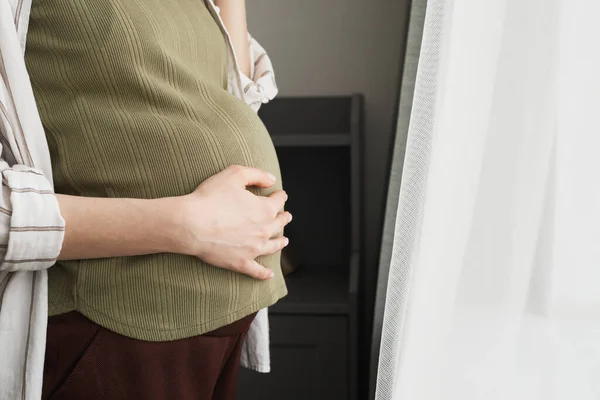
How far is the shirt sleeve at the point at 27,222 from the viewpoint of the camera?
68cm

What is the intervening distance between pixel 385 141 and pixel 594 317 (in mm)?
1685

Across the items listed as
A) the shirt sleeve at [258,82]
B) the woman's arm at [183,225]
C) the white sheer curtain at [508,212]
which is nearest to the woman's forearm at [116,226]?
the woman's arm at [183,225]

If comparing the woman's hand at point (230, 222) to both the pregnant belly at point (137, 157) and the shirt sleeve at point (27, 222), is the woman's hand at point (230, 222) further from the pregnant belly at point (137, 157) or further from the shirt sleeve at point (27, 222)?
the shirt sleeve at point (27, 222)

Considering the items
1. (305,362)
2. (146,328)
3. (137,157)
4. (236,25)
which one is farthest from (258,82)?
(305,362)

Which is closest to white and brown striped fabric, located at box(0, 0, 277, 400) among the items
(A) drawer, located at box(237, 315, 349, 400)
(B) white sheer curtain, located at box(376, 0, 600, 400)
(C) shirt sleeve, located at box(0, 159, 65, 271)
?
(C) shirt sleeve, located at box(0, 159, 65, 271)

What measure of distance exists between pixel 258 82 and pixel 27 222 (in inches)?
22.0

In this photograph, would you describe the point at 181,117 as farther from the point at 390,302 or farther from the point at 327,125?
the point at 327,125

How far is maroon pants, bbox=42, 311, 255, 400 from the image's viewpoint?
0.78 metres

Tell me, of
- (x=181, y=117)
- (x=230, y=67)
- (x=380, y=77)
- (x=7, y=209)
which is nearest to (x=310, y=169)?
(x=380, y=77)

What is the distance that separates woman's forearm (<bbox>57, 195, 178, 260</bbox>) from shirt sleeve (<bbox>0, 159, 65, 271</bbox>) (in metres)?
0.02

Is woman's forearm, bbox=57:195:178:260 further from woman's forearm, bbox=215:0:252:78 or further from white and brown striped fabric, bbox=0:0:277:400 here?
woman's forearm, bbox=215:0:252:78

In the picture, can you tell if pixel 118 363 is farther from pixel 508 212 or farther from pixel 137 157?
pixel 508 212

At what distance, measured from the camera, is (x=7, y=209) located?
0.68 metres

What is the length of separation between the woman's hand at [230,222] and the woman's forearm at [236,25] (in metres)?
0.37
